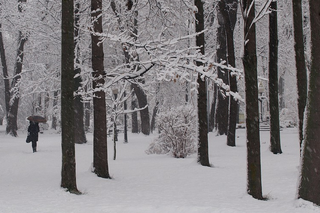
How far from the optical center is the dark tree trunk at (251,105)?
7.25m

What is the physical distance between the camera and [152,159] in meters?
14.4

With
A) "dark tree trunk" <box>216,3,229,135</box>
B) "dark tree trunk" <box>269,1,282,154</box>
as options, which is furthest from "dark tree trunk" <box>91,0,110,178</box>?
"dark tree trunk" <box>216,3,229,135</box>

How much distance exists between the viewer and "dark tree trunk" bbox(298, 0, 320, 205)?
6.36 metres

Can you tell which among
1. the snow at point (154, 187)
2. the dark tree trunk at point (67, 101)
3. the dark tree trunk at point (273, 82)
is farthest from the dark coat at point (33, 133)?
the dark tree trunk at point (273, 82)

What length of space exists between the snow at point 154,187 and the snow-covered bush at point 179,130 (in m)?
0.56

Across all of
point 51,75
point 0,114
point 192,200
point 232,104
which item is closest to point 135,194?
point 192,200

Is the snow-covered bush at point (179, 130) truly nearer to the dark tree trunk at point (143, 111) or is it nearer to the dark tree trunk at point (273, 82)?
the dark tree trunk at point (273, 82)

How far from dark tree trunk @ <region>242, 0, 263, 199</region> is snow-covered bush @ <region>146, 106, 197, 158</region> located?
7.34 m

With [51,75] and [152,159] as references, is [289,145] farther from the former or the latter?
[51,75]

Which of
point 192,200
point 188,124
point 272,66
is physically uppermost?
point 272,66

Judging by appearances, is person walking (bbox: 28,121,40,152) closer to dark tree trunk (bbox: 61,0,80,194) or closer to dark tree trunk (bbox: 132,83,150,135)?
dark tree trunk (bbox: 61,0,80,194)

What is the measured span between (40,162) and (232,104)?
814 cm

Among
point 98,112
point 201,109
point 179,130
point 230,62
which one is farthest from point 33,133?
point 230,62

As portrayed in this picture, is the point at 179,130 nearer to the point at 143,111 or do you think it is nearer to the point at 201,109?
the point at 201,109
